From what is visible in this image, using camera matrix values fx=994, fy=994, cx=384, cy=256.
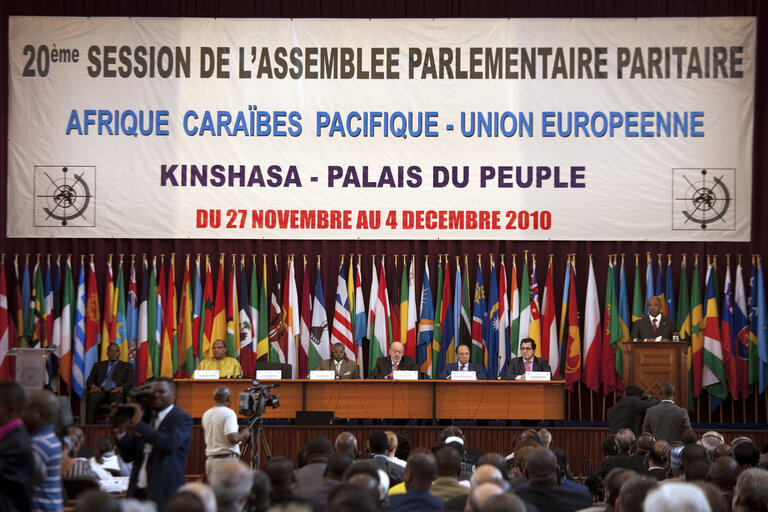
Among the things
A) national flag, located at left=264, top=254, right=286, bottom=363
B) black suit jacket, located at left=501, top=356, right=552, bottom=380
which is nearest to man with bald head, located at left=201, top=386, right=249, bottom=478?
black suit jacket, located at left=501, top=356, right=552, bottom=380

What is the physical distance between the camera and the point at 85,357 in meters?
14.2

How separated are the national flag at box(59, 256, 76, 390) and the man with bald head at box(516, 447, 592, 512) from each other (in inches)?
393

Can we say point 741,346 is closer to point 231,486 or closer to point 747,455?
point 747,455

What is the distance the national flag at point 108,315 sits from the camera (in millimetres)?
14227

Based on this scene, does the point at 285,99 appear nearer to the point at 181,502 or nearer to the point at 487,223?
the point at 487,223

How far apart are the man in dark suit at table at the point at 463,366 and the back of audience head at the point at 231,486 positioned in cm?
840

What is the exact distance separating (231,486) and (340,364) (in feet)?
28.7

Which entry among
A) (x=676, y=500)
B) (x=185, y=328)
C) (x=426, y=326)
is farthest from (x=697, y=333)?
(x=676, y=500)

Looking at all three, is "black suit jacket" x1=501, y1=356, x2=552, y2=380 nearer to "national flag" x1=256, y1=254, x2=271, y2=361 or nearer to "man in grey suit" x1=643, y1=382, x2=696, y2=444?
"man in grey suit" x1=643, y1=382, x2=696, y2=444

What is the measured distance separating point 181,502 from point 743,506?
2.85m

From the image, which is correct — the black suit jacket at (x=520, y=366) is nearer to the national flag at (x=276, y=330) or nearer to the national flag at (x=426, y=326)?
the national flag at (x=426, y=326)

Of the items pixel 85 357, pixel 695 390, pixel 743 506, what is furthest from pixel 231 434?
pixel 695 390

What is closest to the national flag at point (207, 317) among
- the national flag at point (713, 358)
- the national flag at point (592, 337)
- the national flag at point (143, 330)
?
the national flag at point (143, 330)

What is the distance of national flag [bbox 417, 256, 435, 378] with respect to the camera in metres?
14.1
